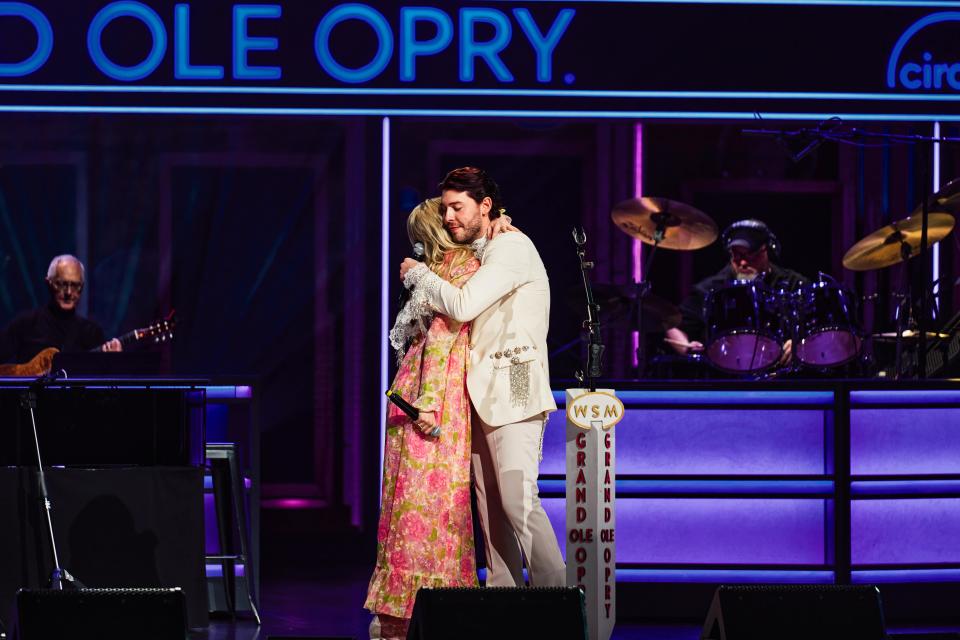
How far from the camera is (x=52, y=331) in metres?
8.09

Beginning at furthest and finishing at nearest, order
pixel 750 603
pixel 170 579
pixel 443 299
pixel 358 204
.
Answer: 1. pixel 358 204
2. pixel 170 579
3. pixel 443 299
4. pixel 750 603

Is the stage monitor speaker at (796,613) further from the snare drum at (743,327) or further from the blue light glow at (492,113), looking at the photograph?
the snare drum at (743,327)

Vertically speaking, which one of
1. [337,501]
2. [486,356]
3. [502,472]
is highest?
[486,356]

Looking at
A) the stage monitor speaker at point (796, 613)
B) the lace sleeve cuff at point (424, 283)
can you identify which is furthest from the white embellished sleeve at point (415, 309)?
the stage monitor speaker at point (796, 613)

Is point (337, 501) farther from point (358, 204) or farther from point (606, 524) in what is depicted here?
point (606, 524)

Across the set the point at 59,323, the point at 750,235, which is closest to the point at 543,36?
the point at 750,235

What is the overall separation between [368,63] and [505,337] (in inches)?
99.0

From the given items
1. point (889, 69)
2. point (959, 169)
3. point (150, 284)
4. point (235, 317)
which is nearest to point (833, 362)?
point (889, 69)

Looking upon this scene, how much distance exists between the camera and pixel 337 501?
8484 mm

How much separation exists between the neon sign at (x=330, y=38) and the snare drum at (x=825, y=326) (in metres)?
2.18

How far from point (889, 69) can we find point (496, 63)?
2057 millimetres

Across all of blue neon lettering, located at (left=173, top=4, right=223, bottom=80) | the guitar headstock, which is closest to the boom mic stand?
blue neon lettering, located at (left=173, top=4, right=223, bottom=80)

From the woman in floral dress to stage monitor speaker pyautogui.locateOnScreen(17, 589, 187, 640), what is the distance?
1.29 m

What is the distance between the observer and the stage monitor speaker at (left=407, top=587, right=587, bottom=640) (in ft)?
11.6
